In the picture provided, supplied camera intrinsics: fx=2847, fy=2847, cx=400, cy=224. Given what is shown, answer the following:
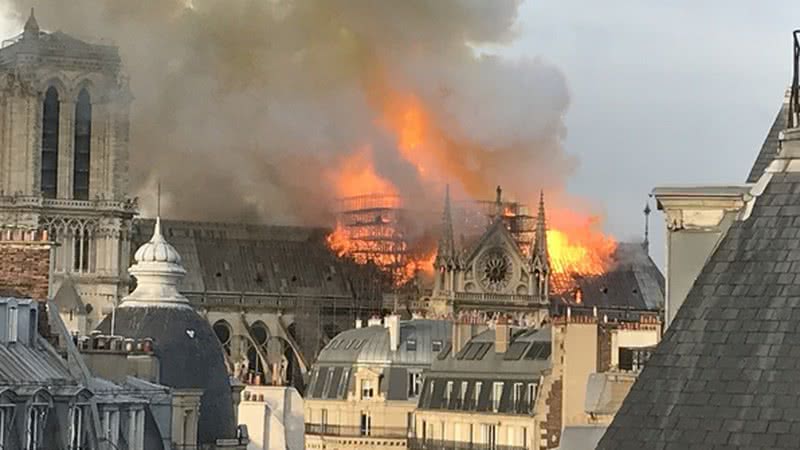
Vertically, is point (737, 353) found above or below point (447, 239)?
below

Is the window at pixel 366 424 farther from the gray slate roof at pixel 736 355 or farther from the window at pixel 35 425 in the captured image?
the gray slate roof at pixel 736 355

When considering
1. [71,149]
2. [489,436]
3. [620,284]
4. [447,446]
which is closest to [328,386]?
[447,446]

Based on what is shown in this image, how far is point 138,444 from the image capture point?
2566 cm

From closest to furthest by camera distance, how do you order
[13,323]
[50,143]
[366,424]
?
[13,323]
[366,424]
[50,143]

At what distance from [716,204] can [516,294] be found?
132260 millimetres

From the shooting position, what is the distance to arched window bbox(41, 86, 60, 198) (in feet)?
446

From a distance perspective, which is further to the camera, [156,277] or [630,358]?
[630,358]

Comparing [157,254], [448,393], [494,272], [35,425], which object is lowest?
[35,425]

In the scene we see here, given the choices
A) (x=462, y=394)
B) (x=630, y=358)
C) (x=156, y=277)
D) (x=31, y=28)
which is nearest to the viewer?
(x=156, y=277)

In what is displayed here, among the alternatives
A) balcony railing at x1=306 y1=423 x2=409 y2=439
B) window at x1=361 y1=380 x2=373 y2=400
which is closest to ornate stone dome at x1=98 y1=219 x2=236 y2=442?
balcony railing at x1=306 y1=423 x2=409 y2=439

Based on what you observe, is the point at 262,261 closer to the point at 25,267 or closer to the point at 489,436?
the point at 489,436

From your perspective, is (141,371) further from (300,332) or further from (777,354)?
(300,332)

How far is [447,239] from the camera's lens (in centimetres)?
14275

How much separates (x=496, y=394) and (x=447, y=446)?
9.02 ft
